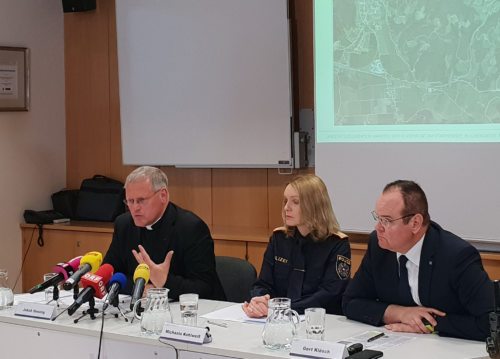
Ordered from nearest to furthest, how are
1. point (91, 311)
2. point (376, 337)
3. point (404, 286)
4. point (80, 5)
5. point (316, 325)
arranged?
point (316, 325), point (376, 337), point (404, 286), point (91, 311), point (80, 5)

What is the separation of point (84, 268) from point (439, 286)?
1.47 meters

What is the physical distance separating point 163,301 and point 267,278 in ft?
2.78

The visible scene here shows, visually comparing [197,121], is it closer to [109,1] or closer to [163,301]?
[109,1]

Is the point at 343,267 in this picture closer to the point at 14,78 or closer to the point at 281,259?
the point at 281,259

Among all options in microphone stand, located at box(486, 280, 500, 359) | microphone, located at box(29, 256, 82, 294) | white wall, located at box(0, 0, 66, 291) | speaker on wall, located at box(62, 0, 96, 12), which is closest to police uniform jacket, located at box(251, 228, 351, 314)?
microphone, located at box(29, 256, 82, 294)

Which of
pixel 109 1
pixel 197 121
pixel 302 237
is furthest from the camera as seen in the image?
pixel 109 1

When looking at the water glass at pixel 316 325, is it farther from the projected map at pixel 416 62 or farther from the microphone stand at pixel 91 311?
the projected map at pixel 416 62

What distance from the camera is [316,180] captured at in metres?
3.94

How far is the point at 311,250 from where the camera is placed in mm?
3898

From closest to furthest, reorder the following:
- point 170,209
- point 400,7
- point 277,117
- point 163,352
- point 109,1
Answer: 1. point 163,352
2. point 170,209
3. point 400,7
4. point 277,117
5. point 109,1

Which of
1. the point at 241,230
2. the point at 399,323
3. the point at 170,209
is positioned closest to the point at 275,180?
the point at 241,230

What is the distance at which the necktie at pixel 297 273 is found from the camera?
12.7 ft

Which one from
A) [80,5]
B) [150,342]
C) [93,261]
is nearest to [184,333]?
[150,342]

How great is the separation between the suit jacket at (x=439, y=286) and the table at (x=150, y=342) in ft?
0.19
